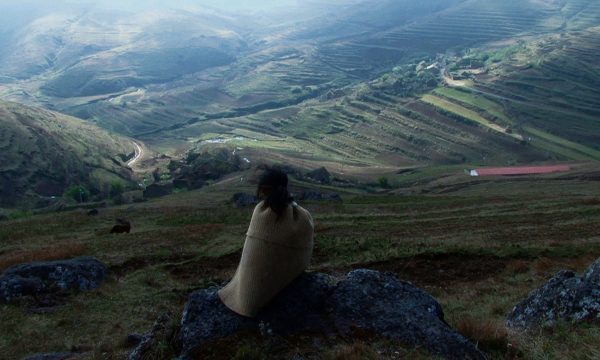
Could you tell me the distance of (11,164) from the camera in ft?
550

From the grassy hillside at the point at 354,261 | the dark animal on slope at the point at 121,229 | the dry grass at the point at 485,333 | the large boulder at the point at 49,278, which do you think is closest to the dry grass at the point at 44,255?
the grassy hillside at the point at 354,261

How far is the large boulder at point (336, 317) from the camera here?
11828 millimetres

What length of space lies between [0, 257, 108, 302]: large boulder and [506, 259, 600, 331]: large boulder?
19.6m

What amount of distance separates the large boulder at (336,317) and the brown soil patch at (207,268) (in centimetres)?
1582

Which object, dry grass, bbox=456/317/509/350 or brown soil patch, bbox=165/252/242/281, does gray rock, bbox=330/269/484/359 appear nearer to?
dry grass, bbox=456/317/509/350

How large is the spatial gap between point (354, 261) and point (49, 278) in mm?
15469

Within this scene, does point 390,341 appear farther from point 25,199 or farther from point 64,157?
point 64,157

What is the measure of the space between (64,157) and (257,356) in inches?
7481

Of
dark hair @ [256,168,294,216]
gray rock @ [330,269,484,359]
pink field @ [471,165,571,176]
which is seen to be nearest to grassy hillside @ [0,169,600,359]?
gray rock @ [330,269,484,359]

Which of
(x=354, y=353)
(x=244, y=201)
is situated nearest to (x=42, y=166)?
(x=244, y=201)

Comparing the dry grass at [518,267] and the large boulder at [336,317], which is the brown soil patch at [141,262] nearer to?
the large boulder at [336,317]

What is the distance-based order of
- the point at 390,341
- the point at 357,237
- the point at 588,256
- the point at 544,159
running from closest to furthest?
1. the point at 390,341
2. the point at 588,256
3. the point at 357,237
4. the point at 544,159

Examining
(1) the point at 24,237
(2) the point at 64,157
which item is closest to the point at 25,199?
(2) the point at 64,157

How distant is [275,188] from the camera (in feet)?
39.5
